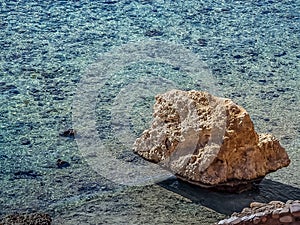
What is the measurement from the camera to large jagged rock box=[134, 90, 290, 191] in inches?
61.0

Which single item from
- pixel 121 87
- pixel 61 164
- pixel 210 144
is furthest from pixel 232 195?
pixel 121 87

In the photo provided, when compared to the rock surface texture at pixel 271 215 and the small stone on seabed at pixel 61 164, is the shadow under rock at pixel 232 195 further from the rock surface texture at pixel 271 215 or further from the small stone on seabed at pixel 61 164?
the rock surface texture at pixel 271 215

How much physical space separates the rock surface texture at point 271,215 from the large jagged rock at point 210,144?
44 cm

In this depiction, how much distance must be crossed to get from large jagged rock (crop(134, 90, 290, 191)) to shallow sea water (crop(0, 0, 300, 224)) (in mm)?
31

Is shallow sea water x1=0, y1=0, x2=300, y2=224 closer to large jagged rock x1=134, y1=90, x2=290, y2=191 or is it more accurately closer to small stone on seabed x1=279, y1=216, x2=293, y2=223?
large jagged rock x1=134, y1=90, x2=290, y2=191

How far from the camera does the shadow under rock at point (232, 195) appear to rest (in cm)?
150

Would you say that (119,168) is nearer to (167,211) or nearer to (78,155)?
(78,155)

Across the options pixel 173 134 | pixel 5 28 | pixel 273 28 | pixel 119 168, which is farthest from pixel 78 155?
pixel 273 28

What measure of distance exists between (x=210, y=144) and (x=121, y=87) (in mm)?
548

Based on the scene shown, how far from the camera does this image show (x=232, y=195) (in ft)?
5.03

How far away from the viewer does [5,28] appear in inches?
93.9

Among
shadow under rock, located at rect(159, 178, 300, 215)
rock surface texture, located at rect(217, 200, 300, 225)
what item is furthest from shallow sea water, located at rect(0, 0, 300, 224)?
rock surface texture, located at rect(217, 200, 300, 225)

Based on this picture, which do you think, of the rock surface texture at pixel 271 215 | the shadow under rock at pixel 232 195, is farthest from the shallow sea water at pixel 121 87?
the rock surface texture at pixel 271 215

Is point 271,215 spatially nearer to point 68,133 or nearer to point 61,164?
point 61,164
